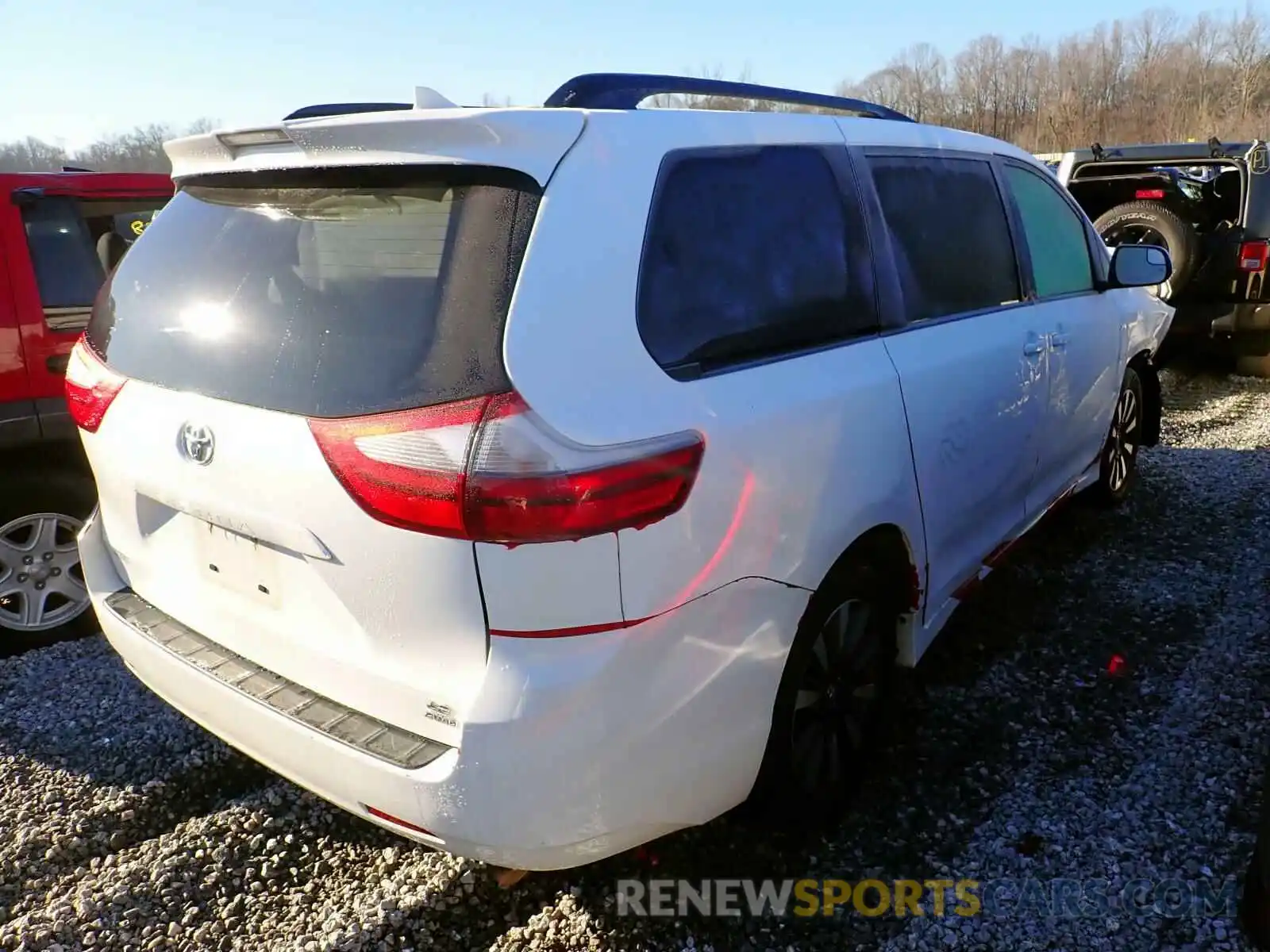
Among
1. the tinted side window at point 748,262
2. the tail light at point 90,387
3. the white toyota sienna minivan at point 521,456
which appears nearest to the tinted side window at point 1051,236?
the white toyota sienna minivan at point 521,456

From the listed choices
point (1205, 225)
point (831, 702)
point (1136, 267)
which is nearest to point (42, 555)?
point (831, 702)

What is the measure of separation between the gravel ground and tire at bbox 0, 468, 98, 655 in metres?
0.14

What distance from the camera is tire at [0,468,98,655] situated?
3.62m

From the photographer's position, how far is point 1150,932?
2.23 m

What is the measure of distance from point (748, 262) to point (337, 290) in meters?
0.91

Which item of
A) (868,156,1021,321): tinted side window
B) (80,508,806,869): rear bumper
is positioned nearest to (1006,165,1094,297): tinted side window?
(868,156,1021,321): tinted side window

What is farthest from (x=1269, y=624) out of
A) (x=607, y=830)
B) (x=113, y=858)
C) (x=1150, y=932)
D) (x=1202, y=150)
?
(x=1202, y=150)

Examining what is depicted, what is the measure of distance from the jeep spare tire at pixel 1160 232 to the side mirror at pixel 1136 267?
3740 mm

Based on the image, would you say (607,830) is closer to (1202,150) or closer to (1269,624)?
(1269,624)

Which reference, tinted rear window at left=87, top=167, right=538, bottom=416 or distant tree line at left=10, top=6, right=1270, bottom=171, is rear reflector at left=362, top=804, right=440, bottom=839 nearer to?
tinted rear window at left=87, top=167, right=538, bottom=416

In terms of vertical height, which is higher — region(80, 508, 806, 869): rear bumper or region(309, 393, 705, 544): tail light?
region(309, 393, 705, 544): tail light

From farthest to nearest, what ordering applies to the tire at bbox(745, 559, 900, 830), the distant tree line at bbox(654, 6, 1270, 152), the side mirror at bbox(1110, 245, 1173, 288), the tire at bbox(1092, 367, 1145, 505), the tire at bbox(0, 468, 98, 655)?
the distant tree line at bbox(654, 6, 1270, 152)
the tire at bbox(1092, 367, 1145, 505)
the side mirror at bbox(1110, 245, 1173, 288)
the tire at bbox(0, 468, 98, 655)
the tire at bbox(745, 559, 900, 830)

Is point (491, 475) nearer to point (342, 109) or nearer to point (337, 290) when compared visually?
point (337, 290)

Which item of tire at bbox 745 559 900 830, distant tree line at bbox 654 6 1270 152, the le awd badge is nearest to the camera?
the le awd badge
